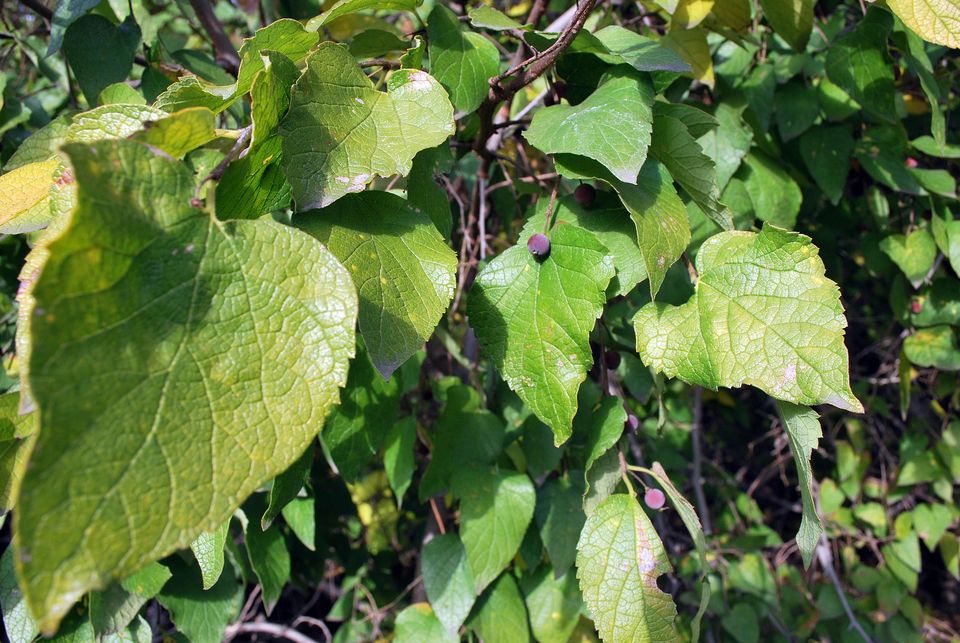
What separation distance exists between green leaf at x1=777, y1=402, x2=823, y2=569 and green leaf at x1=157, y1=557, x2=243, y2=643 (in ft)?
2.82

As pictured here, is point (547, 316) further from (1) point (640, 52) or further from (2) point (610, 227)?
(1) point (640, 52)

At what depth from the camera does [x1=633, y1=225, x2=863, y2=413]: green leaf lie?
0.70m

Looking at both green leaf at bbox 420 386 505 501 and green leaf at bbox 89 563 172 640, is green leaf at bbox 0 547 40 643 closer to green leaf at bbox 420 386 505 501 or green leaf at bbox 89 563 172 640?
green leaf at bbox 89 563 172 640

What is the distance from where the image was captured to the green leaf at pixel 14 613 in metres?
0.99

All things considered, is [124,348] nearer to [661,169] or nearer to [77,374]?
[77,374]

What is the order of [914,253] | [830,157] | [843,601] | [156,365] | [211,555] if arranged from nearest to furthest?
[156,365] → [211,555] → [830,157] → [914,253] → [843,601]

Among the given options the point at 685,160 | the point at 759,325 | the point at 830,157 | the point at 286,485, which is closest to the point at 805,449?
the point at 759,325

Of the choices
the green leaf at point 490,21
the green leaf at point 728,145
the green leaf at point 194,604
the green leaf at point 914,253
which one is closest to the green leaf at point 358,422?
the green leaf at point 194,604

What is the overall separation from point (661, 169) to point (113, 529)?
26.2 inches

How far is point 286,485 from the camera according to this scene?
797 mm

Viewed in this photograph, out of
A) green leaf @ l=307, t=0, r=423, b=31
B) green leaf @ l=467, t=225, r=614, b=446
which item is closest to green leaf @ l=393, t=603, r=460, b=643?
green leaf @ l=467, t=225, r=614, b=446

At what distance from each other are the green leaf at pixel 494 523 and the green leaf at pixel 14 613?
61cm

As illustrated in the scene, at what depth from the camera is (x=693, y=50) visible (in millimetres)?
1124

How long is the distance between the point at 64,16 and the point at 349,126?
0.68 meters
